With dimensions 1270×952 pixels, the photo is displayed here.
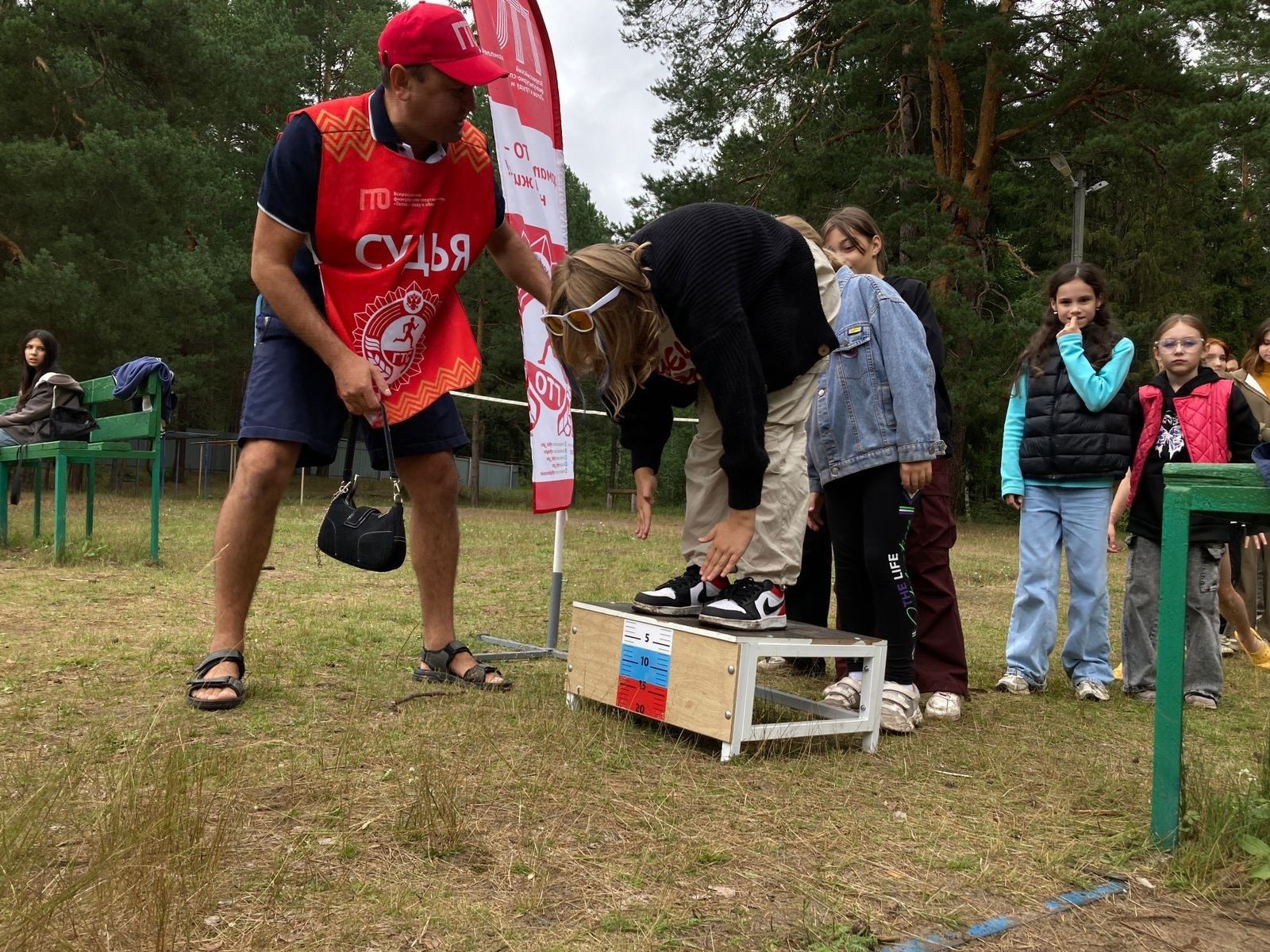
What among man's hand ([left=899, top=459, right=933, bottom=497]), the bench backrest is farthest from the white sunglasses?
the bench backrest

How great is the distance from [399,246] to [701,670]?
166 cm

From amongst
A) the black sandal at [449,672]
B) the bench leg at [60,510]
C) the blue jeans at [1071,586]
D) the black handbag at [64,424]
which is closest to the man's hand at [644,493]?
the black sandal at [449,672]

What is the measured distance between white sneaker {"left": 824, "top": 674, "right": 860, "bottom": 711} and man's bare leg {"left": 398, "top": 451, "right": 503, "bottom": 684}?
1192mm

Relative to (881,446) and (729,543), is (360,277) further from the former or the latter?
(881,446)

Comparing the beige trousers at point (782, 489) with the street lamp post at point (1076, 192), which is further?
the street lamp post at point (1076, 192)

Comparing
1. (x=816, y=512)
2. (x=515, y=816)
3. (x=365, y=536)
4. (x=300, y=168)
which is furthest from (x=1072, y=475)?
(x=300, y=168)

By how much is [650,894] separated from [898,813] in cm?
87

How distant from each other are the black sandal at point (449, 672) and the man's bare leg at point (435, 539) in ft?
0.06

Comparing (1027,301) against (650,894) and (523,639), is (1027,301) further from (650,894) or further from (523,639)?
(650,894)

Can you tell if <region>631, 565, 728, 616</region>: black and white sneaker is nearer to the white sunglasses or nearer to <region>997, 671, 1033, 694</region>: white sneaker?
the white sunglasses

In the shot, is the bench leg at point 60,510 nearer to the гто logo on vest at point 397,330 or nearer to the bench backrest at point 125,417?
the bench backrest at point 125,417

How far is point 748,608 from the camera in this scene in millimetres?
3043

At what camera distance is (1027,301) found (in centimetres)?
1761

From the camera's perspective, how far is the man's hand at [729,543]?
2922mm
